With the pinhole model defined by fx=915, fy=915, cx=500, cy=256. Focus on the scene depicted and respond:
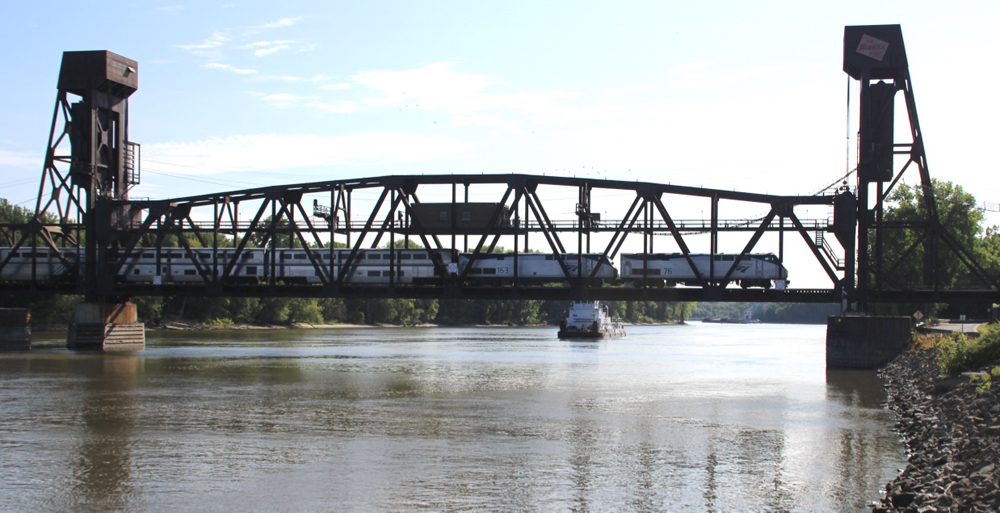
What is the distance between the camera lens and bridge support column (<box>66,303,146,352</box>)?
85562mm

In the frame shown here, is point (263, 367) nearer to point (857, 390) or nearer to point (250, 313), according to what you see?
point (857, 390)

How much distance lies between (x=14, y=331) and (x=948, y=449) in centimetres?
8218

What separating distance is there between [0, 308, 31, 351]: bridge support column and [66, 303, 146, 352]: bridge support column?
12.2ft

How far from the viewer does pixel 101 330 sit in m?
86.5

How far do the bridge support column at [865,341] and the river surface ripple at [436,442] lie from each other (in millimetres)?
3171

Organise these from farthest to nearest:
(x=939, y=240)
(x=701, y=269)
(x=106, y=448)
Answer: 1. (x=939, y=240)
2. (x=701, y=269)
3. (x=106, y=448)

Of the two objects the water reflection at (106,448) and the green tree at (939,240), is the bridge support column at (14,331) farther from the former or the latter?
the green tree at (939,240)

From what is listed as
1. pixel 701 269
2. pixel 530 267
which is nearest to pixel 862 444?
pixel 701 269

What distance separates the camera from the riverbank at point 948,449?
1992 cm

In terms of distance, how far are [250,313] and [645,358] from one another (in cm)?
10219

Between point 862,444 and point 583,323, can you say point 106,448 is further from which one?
point 583,323

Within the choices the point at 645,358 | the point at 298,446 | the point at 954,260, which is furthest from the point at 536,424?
the point at 954,260

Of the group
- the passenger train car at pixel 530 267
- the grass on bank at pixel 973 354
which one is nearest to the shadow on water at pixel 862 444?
the grass on bank at pixel 973 354

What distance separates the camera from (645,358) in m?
92.8
